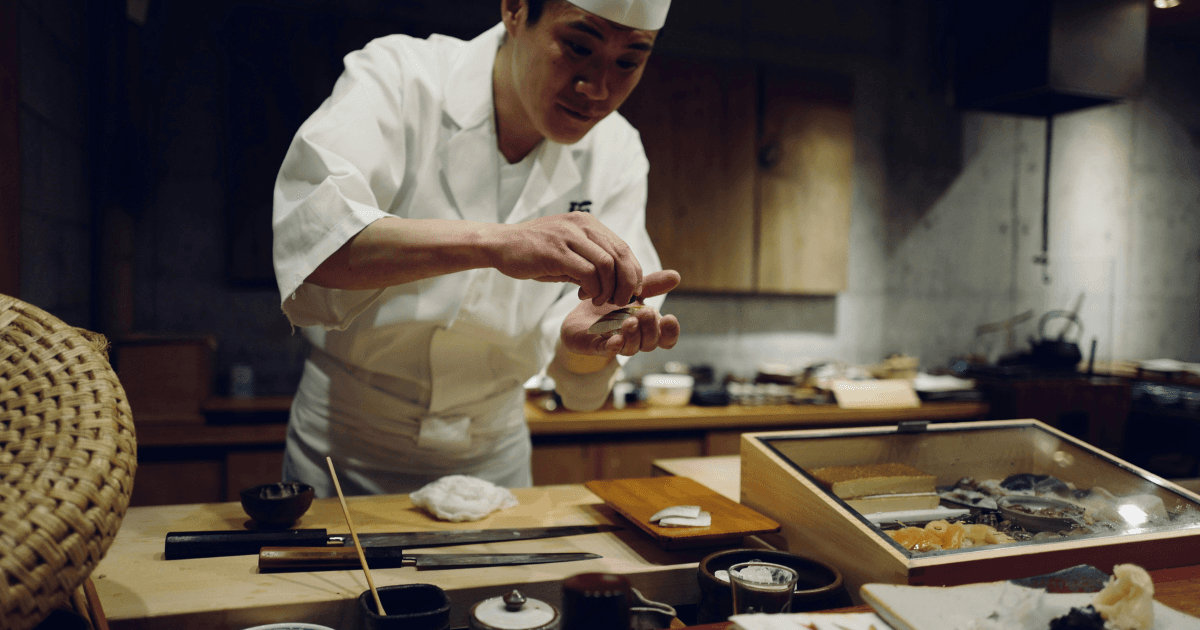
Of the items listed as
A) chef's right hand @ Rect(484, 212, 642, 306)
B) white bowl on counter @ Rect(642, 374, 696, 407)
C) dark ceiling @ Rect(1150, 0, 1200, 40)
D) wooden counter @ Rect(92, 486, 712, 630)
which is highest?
dark ceiling @ Rect(1150, 0, 1200, 40)

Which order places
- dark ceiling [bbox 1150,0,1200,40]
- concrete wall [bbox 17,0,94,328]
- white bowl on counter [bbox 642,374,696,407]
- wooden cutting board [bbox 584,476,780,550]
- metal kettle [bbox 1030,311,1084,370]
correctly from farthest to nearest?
dark ceiling [bbox 1150,0,1200,40] → metal kettle [bbox 1030,311,1084,370] → white bowl on counter [bbox 642,374,696,407] → concrete wall [bbox 17,0,94,328] → wooden cutting board [bbox 584,476,780,550]

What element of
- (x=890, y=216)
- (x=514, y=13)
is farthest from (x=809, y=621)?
(x=890, y=216)

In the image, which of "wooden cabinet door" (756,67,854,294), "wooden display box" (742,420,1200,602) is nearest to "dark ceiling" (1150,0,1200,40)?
"wooden cabinet door" (756,67,854,294)


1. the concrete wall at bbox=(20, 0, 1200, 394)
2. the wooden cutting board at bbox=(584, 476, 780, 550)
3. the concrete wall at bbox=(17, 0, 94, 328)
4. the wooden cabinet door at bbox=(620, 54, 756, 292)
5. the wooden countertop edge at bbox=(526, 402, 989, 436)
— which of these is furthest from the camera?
the wooden cabinet door at bbox=(620, 54, 756, 292)

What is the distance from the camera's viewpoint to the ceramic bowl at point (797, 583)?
0.97m

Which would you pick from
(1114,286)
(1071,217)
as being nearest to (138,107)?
(1071,217)

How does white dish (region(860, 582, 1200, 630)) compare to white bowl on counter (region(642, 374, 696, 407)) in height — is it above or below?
above

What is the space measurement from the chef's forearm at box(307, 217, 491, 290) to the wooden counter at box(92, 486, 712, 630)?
494 mm

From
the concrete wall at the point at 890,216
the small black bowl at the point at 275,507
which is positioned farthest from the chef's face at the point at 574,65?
the concrete wall at the point at 890,216

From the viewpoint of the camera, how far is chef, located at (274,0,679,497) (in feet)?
4.10

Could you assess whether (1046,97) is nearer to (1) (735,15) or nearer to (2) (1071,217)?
(2) (1071,217)

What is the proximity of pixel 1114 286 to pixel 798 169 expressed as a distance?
296 centimetres

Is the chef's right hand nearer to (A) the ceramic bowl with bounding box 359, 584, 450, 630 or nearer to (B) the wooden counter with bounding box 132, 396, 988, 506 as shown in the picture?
(A) the ceramic bowl with bounding box 359, 584, 450, 630

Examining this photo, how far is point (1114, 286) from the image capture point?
5270 millimetres
